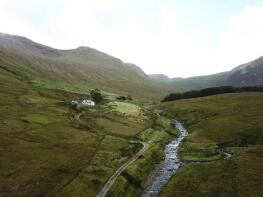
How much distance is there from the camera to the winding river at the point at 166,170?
83.1 meters

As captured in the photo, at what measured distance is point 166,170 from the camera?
3831 inches

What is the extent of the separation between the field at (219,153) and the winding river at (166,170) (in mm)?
2488

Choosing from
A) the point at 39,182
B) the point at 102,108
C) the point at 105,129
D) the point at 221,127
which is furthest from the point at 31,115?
the point at 221,127

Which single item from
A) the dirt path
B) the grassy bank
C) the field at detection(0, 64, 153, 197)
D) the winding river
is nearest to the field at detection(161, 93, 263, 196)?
the winding river

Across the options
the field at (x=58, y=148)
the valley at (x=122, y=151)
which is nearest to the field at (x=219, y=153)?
the valley at (x=122, y=151)

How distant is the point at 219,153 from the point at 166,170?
22702 mm

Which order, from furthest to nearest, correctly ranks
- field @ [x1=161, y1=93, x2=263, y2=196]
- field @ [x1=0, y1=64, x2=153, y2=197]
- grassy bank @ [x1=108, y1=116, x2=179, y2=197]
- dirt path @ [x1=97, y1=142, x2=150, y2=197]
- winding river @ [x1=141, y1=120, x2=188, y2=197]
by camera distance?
winding river @ [x1=141, y1=120, x2=188, y2=197] → grassy bank @ [x1=108, y1=116, x2=179, y2=197] → field @ [x1=161, y1=93, x2=263, y2=196] → field @ [x1=0, y1=64, x2=153, y2=197] → dirt path @ [x1=97, y1=142, x2=150, y2=197]

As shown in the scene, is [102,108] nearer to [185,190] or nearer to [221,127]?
[221,127]

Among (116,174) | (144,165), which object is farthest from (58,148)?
(144,165)

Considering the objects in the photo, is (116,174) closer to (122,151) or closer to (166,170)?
(166,170)

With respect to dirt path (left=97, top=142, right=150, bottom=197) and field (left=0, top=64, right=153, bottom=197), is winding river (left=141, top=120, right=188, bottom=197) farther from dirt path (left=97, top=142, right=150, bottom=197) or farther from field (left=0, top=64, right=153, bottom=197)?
field (left=0, top=64, right=153, bottom=197)

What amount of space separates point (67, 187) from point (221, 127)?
3241 inches

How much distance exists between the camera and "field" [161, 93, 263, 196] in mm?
79625

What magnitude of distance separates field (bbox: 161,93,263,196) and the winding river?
2.49 m
